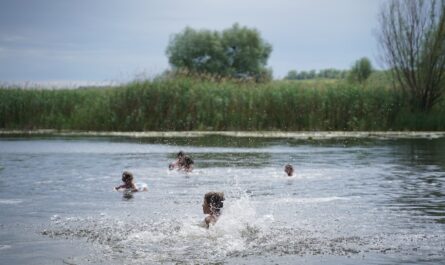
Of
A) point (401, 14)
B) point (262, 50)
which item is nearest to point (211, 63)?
point (262, 50)

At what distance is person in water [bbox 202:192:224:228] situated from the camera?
37.6 ft

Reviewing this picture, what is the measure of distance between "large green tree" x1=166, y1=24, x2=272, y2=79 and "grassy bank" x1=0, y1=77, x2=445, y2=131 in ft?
176

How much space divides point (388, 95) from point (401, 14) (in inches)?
242

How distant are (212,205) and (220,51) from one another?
83199 millimetres

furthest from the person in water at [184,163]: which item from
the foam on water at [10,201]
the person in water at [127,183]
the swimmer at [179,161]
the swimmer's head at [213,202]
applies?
the swimmer's head at [213,202]

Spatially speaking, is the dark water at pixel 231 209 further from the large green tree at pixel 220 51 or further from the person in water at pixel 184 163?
the large green tree at pixel 220 51

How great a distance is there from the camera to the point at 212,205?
37.9 ft

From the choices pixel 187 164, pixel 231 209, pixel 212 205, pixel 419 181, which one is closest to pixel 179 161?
pixel 187 164

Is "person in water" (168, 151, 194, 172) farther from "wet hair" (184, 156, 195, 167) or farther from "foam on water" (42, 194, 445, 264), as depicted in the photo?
"foam on water" (42, 194, 445, 264)

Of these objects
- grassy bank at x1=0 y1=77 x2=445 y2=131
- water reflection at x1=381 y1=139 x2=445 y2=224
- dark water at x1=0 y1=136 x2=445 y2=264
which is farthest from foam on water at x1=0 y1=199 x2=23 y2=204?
grassy bank at x1=0 y1=77 x2=445 y2=131

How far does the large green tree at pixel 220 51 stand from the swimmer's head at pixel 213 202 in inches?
3224

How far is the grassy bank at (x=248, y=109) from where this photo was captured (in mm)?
38625

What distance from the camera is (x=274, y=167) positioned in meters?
21.8

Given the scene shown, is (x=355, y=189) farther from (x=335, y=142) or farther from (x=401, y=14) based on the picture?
(x=401, y=14)
